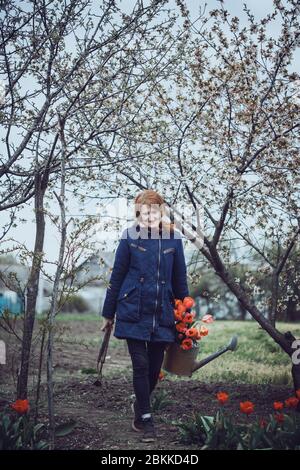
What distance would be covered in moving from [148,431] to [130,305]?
3.02 feet

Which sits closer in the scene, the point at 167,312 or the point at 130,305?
the point at 130,305

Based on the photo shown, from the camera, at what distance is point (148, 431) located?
404 centimetres

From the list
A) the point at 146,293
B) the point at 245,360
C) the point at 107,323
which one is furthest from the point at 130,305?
the point at 245,360

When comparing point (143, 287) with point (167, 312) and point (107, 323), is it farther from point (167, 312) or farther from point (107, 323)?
point (107, 323)

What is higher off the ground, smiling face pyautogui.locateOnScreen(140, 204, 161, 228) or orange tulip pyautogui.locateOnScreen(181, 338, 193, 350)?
smiling face pyautogui.locateOnScreen(140, 204, 161, 228)

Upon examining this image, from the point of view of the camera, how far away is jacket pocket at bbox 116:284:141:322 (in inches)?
164

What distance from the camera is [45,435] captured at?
154 inches

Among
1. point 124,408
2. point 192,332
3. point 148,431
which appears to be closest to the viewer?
point 148,431

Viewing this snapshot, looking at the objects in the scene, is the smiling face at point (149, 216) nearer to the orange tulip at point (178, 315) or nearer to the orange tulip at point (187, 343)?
the orange tulip at point (178, 315)

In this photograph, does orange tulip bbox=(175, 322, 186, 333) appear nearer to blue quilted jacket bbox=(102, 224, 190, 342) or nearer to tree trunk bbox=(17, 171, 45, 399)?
blue quilted jacket bbox=(102, 224, 190, 342)

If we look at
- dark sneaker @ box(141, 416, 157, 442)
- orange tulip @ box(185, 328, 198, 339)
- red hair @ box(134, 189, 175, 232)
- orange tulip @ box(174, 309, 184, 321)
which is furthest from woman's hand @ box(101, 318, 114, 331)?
red hair @ box(134, 189, 175, 232)

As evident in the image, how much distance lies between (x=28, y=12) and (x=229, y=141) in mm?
2183

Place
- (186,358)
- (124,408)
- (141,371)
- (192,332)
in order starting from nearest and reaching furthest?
(141,371) → (192,332) → (186,358) → (124,408)

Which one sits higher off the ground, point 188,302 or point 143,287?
point 143,287
